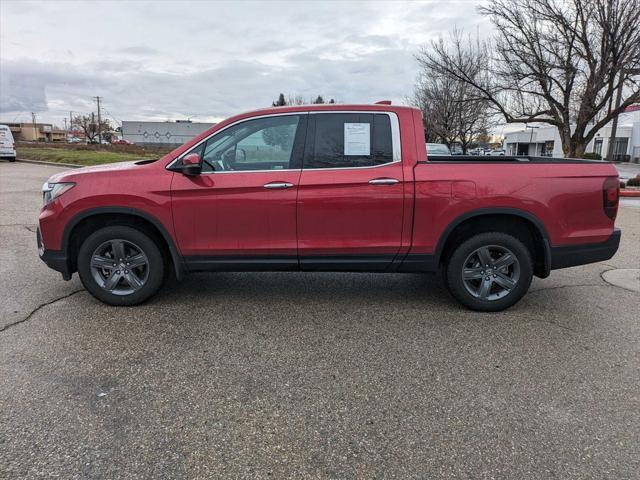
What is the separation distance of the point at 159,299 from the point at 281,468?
2.80 metres

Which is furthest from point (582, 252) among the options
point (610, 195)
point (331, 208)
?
point (331, 208)

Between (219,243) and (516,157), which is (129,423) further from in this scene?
(516,157)

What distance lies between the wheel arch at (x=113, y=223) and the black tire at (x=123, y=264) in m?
0.09

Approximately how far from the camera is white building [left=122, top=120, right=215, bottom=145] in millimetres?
65375

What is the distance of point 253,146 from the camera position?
4297 mm

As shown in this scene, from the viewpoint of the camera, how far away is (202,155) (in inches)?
167

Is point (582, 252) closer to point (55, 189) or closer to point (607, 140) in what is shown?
point (55, 189)

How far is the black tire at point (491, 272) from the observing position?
4293mm

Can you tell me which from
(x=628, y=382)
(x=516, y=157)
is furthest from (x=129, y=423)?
(x=516, y=157)

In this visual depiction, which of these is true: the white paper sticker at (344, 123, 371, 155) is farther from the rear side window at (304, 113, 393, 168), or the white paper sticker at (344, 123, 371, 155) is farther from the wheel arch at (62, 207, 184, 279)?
the wheel arch at (62, 207, 184, 279)

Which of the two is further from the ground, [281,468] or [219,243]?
[219,243]

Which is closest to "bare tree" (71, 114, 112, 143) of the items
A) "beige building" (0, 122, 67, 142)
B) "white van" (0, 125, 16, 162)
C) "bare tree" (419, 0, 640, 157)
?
"beige building" (0, 122, 67, 142)

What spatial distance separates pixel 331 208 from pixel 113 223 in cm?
204

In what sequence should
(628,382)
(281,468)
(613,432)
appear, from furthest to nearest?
(628,382), (613,432), (281,468)
